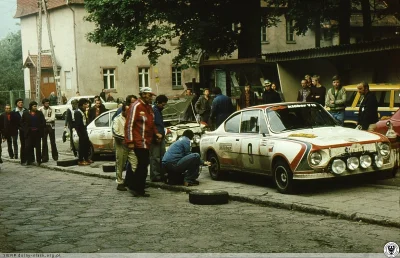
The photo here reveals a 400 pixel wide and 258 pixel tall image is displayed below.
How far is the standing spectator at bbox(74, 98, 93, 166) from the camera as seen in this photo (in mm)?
18492

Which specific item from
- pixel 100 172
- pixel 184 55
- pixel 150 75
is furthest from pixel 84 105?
pixel 150 75

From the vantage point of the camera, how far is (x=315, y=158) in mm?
11078

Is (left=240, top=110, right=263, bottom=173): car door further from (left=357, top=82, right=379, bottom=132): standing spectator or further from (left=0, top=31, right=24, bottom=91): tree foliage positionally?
(left=0, top=31, right=24, bottom=91): tree foliage

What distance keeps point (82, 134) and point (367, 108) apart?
8.15 metres

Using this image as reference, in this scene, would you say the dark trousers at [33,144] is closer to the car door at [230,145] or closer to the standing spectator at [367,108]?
the car door at [230,145]

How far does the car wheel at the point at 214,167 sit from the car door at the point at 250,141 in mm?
1041

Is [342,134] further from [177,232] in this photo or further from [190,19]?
[190,19]

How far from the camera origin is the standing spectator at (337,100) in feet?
50.3

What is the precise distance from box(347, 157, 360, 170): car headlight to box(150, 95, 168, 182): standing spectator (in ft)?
13.5

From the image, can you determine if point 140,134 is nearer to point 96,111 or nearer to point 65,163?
point 65,163

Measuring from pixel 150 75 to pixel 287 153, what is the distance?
41659 mm

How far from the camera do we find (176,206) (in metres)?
10.8

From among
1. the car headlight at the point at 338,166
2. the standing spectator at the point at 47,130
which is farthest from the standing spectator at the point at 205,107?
the car headlight at the point at 338,166

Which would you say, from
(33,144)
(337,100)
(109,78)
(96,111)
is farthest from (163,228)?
(109,78)
